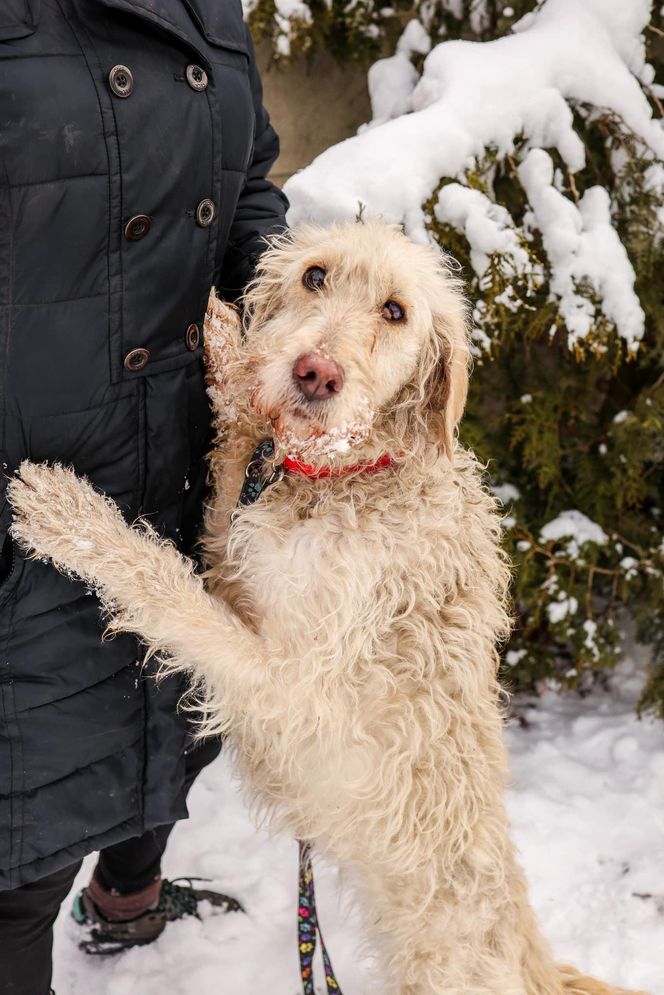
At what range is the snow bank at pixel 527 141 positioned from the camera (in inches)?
107

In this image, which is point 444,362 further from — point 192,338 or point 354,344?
point 192,338

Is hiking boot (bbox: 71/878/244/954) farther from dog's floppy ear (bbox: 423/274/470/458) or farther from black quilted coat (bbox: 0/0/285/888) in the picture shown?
dog's floppy ear (bbox: 423/274/470/458)

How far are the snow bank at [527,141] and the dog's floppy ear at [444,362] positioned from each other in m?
0.68

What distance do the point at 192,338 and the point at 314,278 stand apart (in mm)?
339

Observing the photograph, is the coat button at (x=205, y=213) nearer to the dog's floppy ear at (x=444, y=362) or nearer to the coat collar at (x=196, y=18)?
the coat collar at (x=196, y=18)

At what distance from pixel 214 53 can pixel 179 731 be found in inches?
60.5

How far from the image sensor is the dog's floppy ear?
2.04 m

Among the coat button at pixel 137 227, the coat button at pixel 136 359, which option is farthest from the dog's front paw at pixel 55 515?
the coat button at pixel 137 227

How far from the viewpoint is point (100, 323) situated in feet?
5.51

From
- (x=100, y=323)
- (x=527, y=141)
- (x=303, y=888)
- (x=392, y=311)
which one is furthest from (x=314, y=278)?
(x=303, y=888)

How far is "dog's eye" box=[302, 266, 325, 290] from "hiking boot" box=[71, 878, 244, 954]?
2071 mm

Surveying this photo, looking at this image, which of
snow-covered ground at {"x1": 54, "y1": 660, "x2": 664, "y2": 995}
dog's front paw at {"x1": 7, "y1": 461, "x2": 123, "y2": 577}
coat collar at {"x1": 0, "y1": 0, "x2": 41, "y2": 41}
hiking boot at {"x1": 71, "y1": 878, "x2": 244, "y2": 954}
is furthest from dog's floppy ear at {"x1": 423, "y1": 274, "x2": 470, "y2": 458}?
hiking boot at {"x1": 71, "y1": 878, "x2": 244, "y2": 954}

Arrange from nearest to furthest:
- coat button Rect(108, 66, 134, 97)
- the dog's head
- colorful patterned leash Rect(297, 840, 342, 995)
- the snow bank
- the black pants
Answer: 1. coat button Rect(108, 66, 134, 97)
2. the dog's head
3. the black pants
4. colorful patterned leash Rect(297, 840, 342, 995)
5. the snow bank

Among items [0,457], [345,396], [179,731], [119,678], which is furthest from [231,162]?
[179,731]
